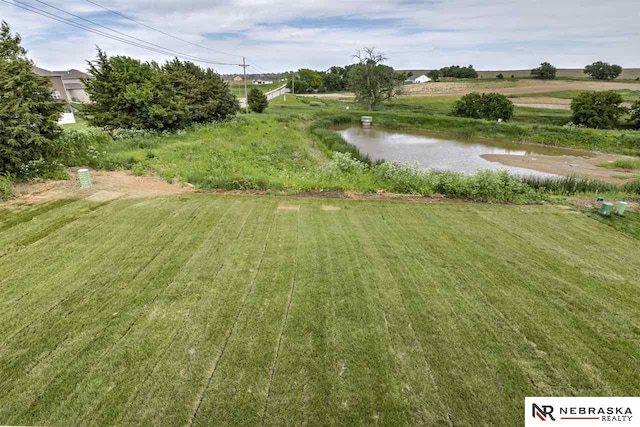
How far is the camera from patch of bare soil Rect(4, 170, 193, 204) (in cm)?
888

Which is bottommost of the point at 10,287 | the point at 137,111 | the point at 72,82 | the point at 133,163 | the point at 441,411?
the point at 441,411

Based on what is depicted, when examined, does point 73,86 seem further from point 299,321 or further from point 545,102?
point 545,102

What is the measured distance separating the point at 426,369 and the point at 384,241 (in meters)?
3.65

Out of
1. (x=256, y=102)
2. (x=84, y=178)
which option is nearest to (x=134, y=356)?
(x=84, y=178)

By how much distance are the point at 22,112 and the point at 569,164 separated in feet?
96.0

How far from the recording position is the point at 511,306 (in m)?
4.91

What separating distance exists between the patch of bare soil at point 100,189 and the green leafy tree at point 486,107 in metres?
38.4

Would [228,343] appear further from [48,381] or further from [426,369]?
[426,369]

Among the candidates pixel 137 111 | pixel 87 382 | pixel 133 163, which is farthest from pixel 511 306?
pixel 137 111

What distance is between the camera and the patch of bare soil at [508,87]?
54.9 metres

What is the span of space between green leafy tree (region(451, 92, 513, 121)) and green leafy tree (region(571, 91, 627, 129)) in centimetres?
717

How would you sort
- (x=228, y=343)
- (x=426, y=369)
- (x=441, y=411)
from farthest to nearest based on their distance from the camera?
(x=228, y=343) → (x=426, y=369) → (x=441, y=411)

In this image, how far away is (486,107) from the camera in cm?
3750

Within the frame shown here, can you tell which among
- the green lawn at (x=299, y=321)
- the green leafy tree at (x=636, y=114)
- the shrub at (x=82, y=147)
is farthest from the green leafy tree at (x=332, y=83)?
the green lawn at (x=299, y=321)
